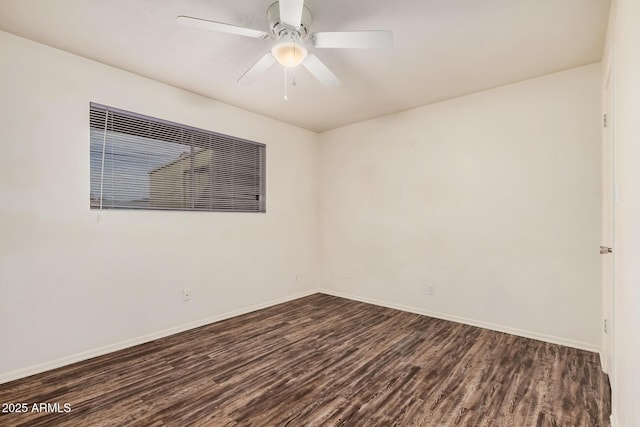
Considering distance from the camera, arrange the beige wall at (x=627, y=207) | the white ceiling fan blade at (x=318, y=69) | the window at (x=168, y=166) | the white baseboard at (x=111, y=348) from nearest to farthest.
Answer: the beige wall at (x=627, y=207), the white ceiling fan blade at (x=318, y=69), the white baseboard at (x=111, y=348), the window at (x=168, y=166)

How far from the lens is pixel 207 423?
174cm

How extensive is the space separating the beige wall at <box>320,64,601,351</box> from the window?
60.1 inches

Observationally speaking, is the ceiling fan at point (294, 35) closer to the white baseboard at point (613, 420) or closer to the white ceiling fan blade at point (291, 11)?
the white ceiling fan blade at point (291, 11)

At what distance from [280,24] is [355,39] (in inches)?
19.7

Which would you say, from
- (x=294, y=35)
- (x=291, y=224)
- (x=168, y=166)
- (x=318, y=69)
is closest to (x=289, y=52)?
(x=294, y=35)

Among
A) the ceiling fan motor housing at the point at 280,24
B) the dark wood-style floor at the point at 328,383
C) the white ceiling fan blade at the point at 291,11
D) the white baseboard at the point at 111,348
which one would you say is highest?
the ceiling fan motor housing at the point at 280,24

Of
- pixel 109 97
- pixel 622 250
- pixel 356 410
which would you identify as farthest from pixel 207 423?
pixel 109 97

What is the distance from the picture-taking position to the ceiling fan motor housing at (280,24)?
73.9 inches

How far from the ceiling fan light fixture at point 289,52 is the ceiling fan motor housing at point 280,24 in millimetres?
75

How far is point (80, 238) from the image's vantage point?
2.53m

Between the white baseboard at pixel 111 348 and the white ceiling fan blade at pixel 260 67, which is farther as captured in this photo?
the white baseboard at pixel 111 348

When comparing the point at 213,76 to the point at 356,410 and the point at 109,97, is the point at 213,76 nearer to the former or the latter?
the point at 109,97

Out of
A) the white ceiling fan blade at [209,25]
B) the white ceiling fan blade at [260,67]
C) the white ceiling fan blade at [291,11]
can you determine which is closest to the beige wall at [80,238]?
the white ceiling fan blade at [260,67]

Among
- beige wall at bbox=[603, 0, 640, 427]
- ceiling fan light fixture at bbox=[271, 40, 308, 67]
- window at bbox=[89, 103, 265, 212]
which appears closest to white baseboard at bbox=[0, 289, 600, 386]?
beige wall at bbox=[603, 0, 640, 427]
